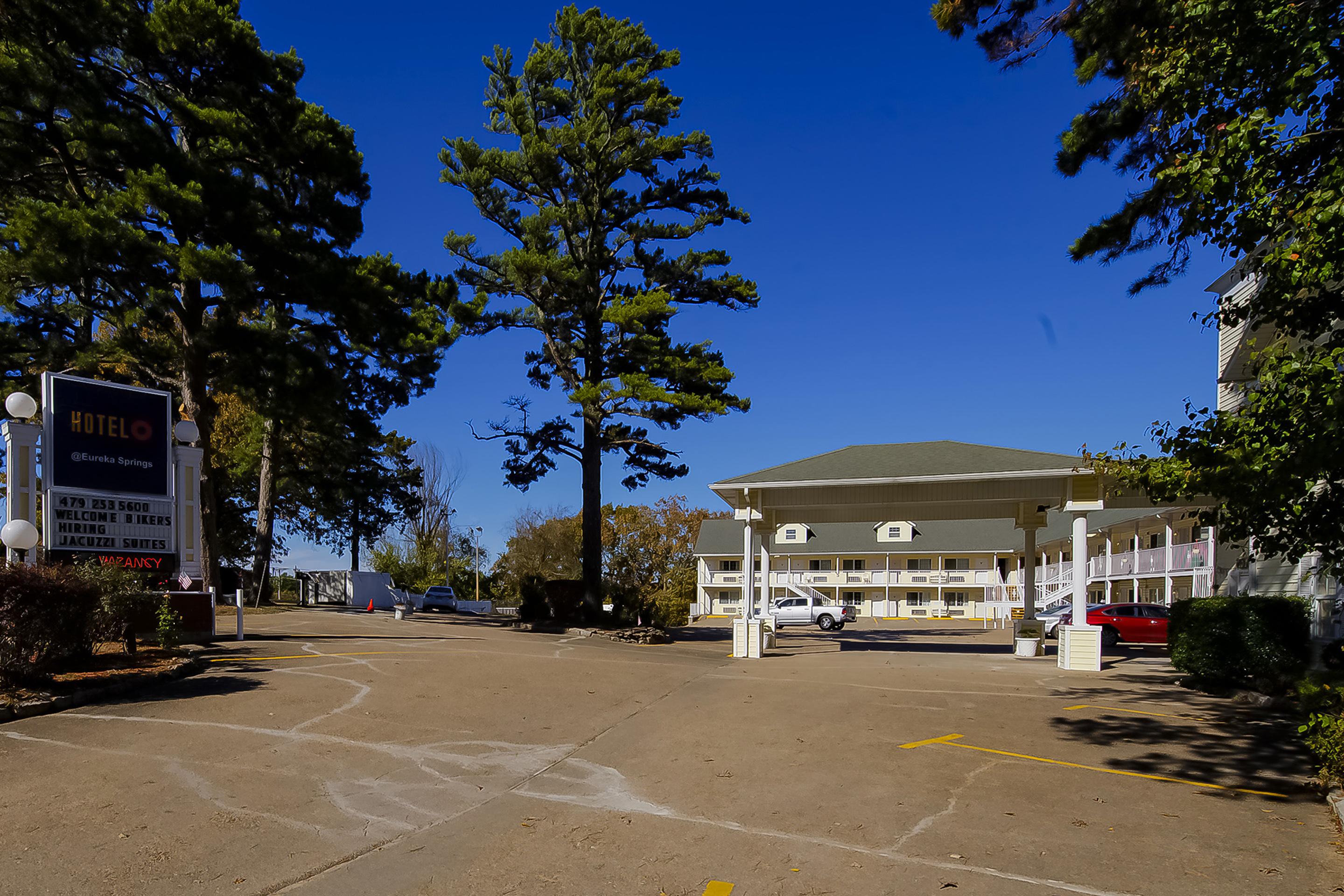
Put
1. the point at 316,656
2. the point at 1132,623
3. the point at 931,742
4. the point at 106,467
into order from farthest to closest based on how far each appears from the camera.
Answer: the point at 1132,623, the point at 316,656, the point at 106,467, the point at 931,742

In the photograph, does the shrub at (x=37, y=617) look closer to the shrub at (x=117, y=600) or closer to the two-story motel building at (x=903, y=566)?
the shrub at (x=117, y=600)

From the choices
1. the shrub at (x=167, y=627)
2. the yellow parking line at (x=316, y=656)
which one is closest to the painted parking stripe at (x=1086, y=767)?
the yellow parking line at (x=316, y=656)

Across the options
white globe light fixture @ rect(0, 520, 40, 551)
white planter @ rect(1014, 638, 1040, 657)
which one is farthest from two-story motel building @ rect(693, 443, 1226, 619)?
white globe light fixture @ rect(0, 520, 40, 551)

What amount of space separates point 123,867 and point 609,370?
22.9 meters

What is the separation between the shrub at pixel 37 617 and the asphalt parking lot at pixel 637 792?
35.9 inches

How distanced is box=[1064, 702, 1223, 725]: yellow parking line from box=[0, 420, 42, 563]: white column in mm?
15473

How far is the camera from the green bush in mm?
13047

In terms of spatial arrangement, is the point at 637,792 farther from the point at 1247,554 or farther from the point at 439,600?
the point at 439,600

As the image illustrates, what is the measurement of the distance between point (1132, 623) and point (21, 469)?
88.3 ft

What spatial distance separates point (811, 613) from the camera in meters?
37.6

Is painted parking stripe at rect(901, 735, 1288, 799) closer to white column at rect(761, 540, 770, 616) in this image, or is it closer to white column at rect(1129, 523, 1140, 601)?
white column at rect(761, 540, 770, 616)

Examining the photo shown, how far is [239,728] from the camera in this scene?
8.73m

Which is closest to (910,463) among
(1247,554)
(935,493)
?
(935,493)

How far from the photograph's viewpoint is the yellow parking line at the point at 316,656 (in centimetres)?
1375
